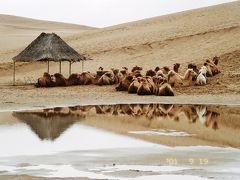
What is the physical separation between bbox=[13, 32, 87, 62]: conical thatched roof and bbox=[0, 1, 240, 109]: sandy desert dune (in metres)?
1.70

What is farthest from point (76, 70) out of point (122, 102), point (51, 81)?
point (122, 102)

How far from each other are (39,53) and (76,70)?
6465 millimetres

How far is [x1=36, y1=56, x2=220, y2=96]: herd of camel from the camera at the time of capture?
2456cm

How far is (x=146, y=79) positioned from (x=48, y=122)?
970 cm

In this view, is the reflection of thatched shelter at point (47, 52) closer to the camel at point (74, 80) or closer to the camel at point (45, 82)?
the camel at point (74, 80)

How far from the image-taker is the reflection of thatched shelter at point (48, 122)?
13906 millimetres

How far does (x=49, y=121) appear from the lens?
52.2ft

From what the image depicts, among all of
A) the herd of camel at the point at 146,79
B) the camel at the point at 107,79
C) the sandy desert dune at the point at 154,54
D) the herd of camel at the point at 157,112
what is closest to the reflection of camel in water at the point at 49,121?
the herd of camel at the point at 157,112

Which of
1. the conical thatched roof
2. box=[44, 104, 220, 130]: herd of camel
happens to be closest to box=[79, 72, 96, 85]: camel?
the conical thatched roof

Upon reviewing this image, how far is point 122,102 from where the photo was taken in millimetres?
21781

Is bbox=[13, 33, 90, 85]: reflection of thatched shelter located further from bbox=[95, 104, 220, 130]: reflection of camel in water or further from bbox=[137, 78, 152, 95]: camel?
bbox=[95, 104, 220, 130]: reflection of camel in water

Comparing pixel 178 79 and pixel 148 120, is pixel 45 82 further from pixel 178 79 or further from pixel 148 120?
pixel 148 120

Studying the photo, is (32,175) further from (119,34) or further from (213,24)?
(119,34)

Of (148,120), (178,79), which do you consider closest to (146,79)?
(178,79)
